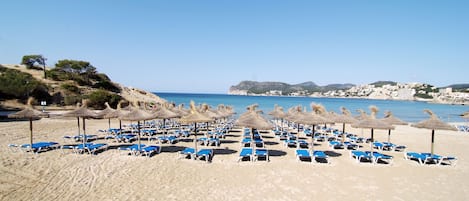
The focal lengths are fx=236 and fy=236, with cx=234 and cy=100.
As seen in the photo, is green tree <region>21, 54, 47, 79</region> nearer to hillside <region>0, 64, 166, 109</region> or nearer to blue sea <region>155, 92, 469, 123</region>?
hillside <region>0, 64, 166, 109</region>

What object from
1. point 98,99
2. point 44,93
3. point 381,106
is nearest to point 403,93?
point 381,106

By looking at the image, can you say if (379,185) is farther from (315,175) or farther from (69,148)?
(69,148)

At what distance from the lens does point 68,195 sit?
19.0ft

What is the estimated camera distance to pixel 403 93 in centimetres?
12075

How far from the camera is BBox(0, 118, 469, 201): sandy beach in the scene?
596 cm

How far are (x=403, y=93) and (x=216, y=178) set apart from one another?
14330 centimetres

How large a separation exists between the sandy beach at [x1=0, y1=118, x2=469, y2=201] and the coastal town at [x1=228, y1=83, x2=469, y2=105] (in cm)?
10171

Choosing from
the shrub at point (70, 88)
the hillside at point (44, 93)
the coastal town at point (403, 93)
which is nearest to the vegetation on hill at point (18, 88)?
the hillside at point (44, 93)

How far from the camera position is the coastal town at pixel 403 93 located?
88.9m

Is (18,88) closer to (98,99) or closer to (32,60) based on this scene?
(98,99)

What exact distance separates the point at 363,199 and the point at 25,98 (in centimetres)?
3959

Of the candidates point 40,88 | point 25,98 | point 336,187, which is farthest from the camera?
point 40,88

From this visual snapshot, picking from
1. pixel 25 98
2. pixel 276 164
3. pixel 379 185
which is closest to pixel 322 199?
pixel 379 185

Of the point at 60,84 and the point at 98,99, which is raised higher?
the point at 60,84
